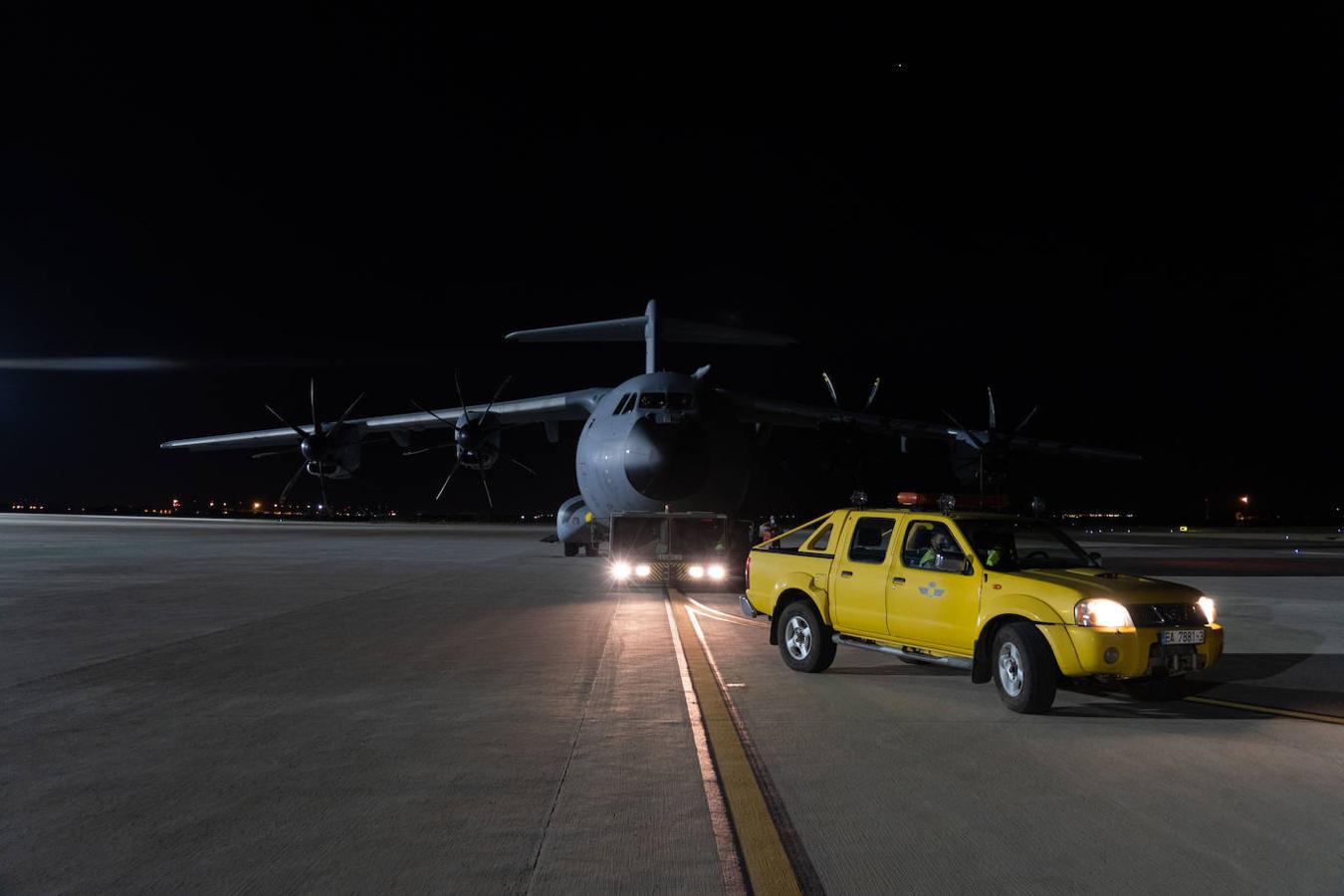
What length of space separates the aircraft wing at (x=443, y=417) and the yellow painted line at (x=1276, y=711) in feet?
63.5

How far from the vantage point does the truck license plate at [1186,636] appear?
722 cm

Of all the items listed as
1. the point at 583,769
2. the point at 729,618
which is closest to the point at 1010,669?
the point at 583,769

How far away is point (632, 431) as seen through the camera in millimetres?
19359

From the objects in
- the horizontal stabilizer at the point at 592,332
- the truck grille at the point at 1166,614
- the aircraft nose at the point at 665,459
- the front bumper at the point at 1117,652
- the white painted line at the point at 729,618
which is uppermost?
the horizontal stabilizer at the point at 592,332

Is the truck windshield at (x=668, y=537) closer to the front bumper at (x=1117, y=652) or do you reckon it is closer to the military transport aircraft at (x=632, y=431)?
the military transport aircraft at (x=632, y=431)

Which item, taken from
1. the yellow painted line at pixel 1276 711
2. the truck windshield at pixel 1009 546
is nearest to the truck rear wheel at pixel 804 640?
the truck windshield at pixel 1009 546

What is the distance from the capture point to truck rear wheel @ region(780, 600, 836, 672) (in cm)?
910

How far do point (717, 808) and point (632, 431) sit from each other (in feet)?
48.2

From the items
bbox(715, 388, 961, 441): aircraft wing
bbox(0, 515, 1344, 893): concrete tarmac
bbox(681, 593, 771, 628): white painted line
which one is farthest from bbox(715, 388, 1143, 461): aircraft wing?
bbox(0, 515, 1344, 893): concrete tarmac

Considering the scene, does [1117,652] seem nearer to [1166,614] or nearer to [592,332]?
[1166,614]

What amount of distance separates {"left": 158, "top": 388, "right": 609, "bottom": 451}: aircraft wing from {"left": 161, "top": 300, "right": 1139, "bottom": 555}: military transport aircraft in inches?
1.8

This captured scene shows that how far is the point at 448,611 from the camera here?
1388cm

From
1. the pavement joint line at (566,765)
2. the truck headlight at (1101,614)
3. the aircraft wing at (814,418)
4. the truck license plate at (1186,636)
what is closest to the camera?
the pavement joint line at (566,765)

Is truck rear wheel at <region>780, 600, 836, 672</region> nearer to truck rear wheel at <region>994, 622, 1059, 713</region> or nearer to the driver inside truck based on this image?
the driver inside truck
